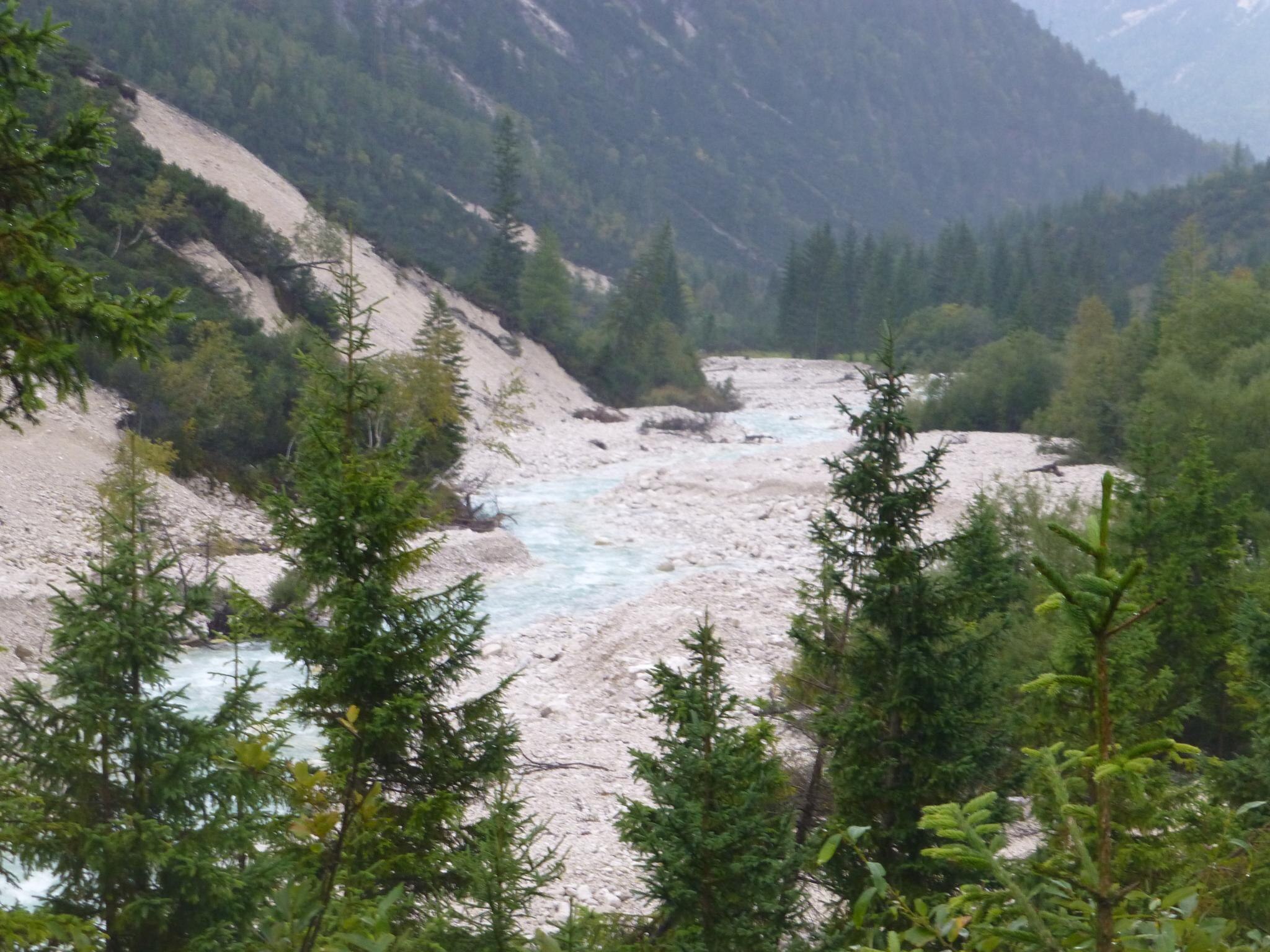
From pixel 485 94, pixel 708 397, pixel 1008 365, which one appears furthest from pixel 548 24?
pixel 1008 365

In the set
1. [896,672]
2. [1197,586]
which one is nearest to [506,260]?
[1197,586]

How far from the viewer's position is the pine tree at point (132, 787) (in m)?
5.20

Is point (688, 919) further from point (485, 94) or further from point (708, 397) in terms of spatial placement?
point (485, 94)

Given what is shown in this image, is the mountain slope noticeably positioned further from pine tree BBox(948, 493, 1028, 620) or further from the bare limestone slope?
pine tree BBox(948, 493, 1028, 620)

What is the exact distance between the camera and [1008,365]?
139ft

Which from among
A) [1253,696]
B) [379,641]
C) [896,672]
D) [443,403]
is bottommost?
[1253,696]

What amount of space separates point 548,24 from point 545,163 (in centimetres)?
5866

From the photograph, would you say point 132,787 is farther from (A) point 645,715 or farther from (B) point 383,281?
(B) point 383,281

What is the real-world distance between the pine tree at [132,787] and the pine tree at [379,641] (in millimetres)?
712

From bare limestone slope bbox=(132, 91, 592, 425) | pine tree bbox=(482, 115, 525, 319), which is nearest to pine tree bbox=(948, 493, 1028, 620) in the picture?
bare limestone slope bbox=(132, 91, 592, 425)

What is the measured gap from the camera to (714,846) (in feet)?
19.7

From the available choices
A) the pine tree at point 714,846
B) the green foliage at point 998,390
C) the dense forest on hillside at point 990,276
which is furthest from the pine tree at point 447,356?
the dense forest on hillside at point 990,276

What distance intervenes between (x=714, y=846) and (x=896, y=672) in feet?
7.27

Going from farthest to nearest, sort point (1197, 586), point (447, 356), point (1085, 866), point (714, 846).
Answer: point (447, 356)
point (1197, 586)
point (714, 846)
point (1085, 866)
